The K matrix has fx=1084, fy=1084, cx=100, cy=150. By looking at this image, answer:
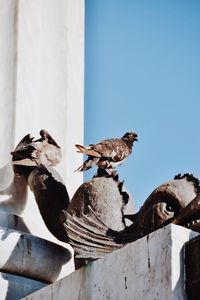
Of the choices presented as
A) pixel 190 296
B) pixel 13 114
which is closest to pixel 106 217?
pixel 190 296

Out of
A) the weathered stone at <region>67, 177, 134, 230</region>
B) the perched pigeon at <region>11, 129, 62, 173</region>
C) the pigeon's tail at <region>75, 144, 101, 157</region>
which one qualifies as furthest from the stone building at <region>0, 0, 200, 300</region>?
the pigeon's tail at <region>75, 144, 101, 157</region>

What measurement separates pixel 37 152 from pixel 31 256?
62 cm

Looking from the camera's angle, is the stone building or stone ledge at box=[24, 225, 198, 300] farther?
the stone building

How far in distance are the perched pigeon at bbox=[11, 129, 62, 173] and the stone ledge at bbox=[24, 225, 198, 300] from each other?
1272mm

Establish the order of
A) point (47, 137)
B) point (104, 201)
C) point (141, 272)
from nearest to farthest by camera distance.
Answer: point (141, 272) → point (104, 201) → point (47, 137)

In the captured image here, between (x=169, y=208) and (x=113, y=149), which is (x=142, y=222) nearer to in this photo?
(x=169, y=208)

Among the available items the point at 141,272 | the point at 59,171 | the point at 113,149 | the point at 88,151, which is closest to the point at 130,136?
the point at 113,149

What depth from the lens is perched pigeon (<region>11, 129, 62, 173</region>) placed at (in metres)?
5.52

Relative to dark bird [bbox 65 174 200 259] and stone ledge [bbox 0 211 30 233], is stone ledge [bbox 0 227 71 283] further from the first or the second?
dark bird [bbox 65 174 200 259]

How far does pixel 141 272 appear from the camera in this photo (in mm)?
4031

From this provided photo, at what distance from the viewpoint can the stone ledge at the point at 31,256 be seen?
16.7 feet

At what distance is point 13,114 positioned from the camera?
5.88 meters

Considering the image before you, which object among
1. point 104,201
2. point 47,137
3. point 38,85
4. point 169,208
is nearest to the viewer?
point 169,208

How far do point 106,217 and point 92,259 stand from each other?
0.31 m
